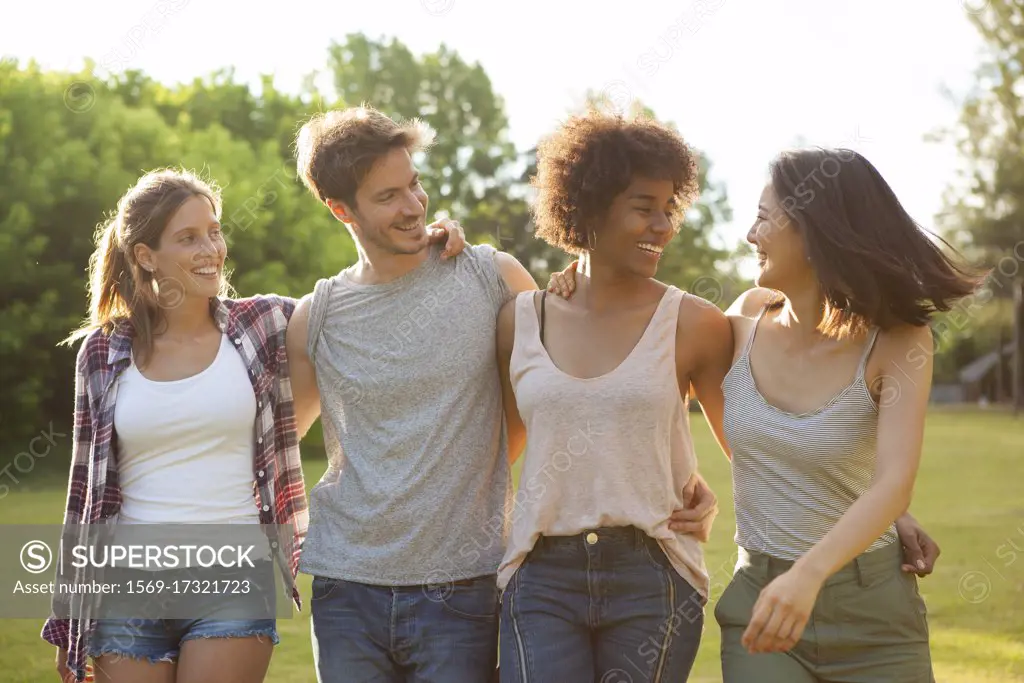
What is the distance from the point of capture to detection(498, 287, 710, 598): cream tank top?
361cm

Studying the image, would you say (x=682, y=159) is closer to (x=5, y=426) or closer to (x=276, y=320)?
(x=276, y=320)

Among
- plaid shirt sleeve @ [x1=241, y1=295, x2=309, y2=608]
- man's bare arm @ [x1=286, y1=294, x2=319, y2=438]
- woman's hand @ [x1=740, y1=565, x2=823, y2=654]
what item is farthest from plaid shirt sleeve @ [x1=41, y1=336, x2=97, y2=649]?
woman's hand @ [x1=740, y1=565, x2=823, y2=654]

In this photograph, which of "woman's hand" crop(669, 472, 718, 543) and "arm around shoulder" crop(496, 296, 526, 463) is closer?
"woman's hand" crop(669, 472, 718, 543)

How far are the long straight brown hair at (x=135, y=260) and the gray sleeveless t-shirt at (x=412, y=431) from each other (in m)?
0.58

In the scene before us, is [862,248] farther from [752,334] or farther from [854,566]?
[854,566]

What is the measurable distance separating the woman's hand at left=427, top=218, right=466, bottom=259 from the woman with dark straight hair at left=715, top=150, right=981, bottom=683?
43.0 inches

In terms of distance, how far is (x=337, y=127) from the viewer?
13.8 ft

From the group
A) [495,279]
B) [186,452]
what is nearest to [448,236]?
[495,279]

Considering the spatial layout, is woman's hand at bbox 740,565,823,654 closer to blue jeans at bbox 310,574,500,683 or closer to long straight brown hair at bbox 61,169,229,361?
blue jeans at bbox 310,574,500,683

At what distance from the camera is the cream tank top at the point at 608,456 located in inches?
142

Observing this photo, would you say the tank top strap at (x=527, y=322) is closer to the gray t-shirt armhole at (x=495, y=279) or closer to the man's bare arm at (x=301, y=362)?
the gray t-shirt armhole at (x=495, y=279)

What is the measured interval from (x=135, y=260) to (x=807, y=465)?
2.40 metres

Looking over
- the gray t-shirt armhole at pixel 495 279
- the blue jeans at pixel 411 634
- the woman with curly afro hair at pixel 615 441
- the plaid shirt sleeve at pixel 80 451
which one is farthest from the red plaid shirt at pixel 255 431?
the woman with curly afro hair at pixel 615 441

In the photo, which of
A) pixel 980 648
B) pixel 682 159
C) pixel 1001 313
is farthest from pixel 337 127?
pixel 1001 313
